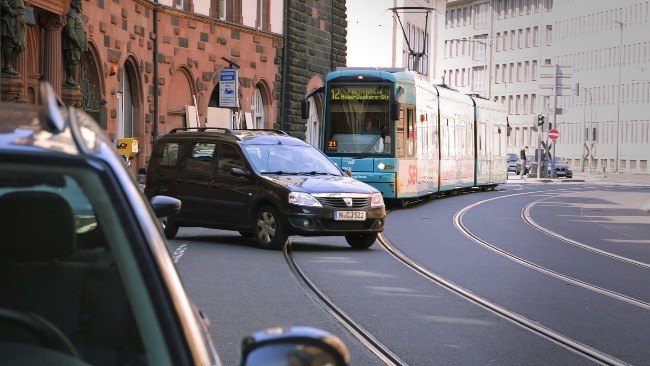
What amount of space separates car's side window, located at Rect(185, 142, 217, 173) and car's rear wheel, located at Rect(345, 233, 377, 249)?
225 centimetres

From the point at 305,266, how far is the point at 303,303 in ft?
14.8

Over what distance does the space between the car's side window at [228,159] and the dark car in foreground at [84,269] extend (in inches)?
712

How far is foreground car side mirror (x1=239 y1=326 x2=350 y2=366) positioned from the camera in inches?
120

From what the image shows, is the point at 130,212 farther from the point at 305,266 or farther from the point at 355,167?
the point at 355,167

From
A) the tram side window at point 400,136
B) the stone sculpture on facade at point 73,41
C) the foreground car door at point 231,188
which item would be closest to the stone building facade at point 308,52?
the tram side window at point 400,136

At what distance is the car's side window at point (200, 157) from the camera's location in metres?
22.3

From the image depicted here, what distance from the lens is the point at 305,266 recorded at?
18.5 metres

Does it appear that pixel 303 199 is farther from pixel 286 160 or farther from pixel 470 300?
pixel 470 300

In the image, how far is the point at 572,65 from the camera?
413 ft

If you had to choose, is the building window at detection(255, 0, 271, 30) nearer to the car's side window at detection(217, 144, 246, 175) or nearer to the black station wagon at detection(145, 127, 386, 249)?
the black station wagon at detection(145, 127, 386, 249)

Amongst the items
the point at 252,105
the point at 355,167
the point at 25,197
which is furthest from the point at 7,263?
the point at 252,105

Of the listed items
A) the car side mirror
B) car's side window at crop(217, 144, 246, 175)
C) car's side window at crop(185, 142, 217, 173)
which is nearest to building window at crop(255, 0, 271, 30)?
car's side window at crop(185, 142, 217, 173)

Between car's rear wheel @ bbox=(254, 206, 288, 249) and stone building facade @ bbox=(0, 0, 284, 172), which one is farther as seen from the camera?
stone building facade @ bbox=(0, 0, 284, 172)

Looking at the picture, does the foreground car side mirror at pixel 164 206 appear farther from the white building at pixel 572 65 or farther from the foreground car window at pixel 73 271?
the white building at pixel 572 65
